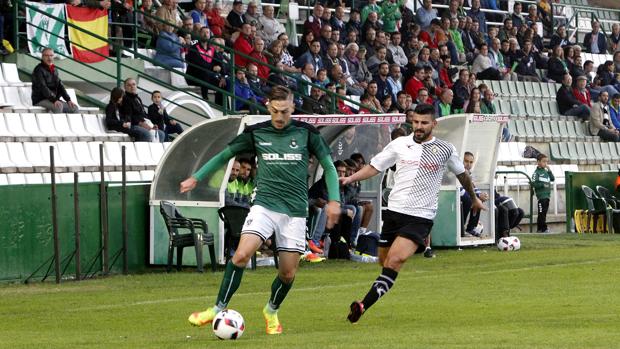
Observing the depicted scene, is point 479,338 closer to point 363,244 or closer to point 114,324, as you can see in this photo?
point 114,324

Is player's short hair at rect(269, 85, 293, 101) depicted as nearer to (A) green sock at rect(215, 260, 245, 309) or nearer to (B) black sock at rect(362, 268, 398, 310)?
(A) green sock at rect(215, 260, 245, 309)

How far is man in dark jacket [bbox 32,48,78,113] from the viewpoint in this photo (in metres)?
23.1

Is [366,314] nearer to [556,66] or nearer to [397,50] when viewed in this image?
[397,50]

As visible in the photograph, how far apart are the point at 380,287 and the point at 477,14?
26.7 metres

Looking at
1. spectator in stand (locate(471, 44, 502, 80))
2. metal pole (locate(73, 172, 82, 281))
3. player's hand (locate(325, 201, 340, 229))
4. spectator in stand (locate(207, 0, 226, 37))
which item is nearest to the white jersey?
player's hand (locate(325, 201, 340, 229))

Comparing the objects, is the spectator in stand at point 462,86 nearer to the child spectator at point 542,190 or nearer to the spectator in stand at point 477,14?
the child spectator at point 542,190

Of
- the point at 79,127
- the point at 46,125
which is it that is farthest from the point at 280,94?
the point at 79,127

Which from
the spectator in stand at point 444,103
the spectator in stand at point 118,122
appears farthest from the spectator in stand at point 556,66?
the spectator in stand at point 118,122

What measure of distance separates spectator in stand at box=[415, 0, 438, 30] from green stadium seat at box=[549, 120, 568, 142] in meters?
4.00

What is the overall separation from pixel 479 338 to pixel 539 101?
2746cm

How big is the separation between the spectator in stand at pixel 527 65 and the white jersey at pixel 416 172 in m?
25.5

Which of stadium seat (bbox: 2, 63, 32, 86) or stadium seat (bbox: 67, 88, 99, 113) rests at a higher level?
stadium seat (bbox: 2, 63, 32, 86)

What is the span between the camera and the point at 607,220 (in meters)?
31.0

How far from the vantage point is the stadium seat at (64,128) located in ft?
74.1
